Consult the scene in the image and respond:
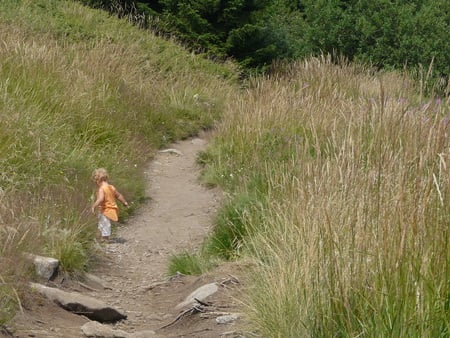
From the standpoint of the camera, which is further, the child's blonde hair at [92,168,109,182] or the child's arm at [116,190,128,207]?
the child's arm at [116,190,128,207]

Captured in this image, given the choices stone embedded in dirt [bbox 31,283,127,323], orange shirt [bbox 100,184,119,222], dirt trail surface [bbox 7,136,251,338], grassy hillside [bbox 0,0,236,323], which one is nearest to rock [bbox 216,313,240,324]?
dirt trail surface [bbox 7,136,251,338]

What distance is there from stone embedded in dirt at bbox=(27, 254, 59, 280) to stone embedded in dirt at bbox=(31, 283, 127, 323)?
0.29 m

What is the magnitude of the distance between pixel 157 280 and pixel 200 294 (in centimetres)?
142

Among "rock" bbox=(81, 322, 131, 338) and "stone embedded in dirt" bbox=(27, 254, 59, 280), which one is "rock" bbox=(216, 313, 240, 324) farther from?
"stone embedded in dirt" bbox=(27, 254, 59, 280)

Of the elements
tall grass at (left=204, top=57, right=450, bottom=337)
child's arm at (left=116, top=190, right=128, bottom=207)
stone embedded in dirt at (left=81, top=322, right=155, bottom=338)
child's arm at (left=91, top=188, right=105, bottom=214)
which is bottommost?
child's arm at (left=116, top=190, right=128, bottom=207)

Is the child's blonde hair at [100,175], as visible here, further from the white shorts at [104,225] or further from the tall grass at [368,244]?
the tall grass at [368,244]

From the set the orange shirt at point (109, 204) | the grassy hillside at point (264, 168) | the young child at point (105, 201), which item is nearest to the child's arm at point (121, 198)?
the young child at point (105, 201)

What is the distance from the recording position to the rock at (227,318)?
16.6ft

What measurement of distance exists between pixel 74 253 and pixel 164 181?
4623 millimetres

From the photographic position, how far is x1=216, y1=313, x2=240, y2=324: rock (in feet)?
16.6

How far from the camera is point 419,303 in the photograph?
136 inches

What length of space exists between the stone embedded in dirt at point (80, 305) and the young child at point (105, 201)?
2.51 m

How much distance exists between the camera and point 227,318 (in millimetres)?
5172

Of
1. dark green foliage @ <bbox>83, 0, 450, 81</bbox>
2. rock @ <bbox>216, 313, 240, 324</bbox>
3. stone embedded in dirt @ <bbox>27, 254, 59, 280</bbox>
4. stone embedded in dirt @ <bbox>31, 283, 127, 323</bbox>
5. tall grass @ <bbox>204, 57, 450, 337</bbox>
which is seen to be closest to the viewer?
tall grass @ <bbox>204, 57, 450, 337</bbox>
